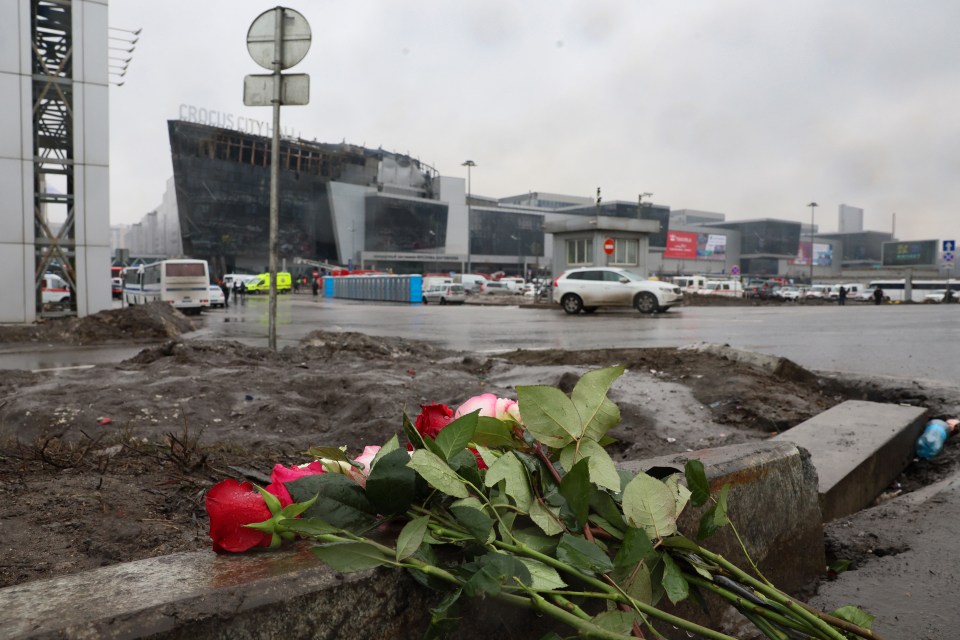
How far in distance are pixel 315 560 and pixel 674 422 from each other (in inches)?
156

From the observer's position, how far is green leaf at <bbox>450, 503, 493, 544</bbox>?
1208mm

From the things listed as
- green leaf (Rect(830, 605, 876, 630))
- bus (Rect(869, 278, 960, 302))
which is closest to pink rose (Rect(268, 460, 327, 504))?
green leaf (Rect(830, 605, 876, 630))

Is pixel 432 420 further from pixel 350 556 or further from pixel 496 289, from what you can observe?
pixel 496 289

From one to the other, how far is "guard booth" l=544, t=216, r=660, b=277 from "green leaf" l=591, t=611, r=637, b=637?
30.1 metres

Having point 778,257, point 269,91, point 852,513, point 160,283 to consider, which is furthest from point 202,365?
point 778,257

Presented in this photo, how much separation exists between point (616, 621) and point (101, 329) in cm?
1433

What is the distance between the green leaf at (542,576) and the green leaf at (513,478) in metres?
0.13

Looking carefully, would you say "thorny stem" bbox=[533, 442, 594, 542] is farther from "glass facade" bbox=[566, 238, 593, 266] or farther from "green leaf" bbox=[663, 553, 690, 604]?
"glass facade" bbox=[566, 238, 593, 266]

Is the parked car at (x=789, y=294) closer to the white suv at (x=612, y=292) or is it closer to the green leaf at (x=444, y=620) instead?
the white suv at (x=612, y=292)

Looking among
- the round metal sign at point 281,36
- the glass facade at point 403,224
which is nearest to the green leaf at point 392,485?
the round metal sign at point 281,36

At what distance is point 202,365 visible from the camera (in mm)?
6570

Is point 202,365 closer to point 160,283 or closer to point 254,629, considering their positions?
point 254,629

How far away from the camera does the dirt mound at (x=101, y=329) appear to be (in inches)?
502

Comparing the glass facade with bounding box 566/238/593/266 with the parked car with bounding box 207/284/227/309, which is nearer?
the glass facade with bounding box 566/238/593/266
